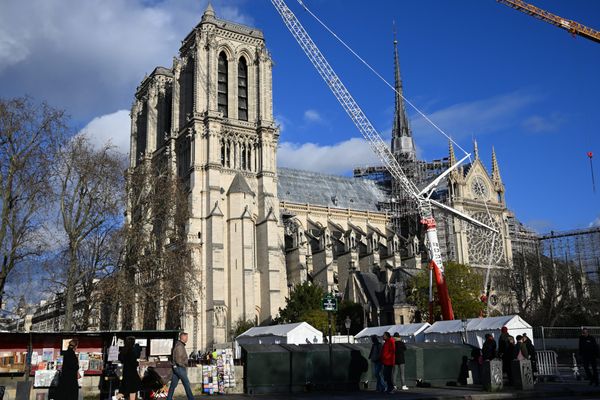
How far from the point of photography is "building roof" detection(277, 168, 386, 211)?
256 feet

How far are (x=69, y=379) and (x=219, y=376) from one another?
20.2 ft

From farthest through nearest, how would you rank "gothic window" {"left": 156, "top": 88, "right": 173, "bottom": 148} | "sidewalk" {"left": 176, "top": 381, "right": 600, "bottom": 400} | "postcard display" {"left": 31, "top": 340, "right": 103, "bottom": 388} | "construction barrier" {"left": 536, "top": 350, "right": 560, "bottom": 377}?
1. "gothic window" {"left": 156, "top": 88, "right": 173, "bottom": 148}
2. "construction barrier" {"left": 536, "top": 350, "right": 560, "bottom": 377}
3. "postcard display" {"left": 31, "top": 340, "right": 103, "bottom": 388}
4. "sidewalk" {"left": 176, "top": 381, "right": 600, "bottom": 400}

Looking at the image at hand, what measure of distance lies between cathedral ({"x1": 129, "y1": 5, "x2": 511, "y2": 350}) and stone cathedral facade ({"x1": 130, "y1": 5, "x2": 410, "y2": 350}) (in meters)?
0.11

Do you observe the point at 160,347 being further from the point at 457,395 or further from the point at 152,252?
the point at 152,252

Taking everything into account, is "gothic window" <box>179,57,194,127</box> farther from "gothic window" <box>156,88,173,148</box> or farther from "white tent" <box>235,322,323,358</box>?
"white tent" <box>235,322,323,358</box>

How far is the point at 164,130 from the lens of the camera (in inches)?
2721

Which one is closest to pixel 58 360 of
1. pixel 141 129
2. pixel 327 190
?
pixel 141 129

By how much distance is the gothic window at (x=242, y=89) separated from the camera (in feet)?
213

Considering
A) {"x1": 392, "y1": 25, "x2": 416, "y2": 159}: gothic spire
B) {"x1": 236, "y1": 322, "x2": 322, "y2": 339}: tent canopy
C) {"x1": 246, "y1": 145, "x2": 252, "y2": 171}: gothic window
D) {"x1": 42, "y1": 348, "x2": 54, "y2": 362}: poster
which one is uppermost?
{"x1": 392, "y1": 25, "x2": 416, "y2": 159}: gothic spire

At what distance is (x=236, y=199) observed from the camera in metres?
58.0

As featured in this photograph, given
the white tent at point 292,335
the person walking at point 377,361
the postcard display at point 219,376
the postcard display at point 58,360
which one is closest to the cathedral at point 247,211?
the white tent at point 292,335

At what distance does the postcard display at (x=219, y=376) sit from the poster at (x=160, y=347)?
1.90 meters

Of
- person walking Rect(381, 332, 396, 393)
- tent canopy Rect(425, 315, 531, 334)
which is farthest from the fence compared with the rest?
person walking Rect(381, 332, 396, 393)

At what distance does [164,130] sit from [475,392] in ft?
184
